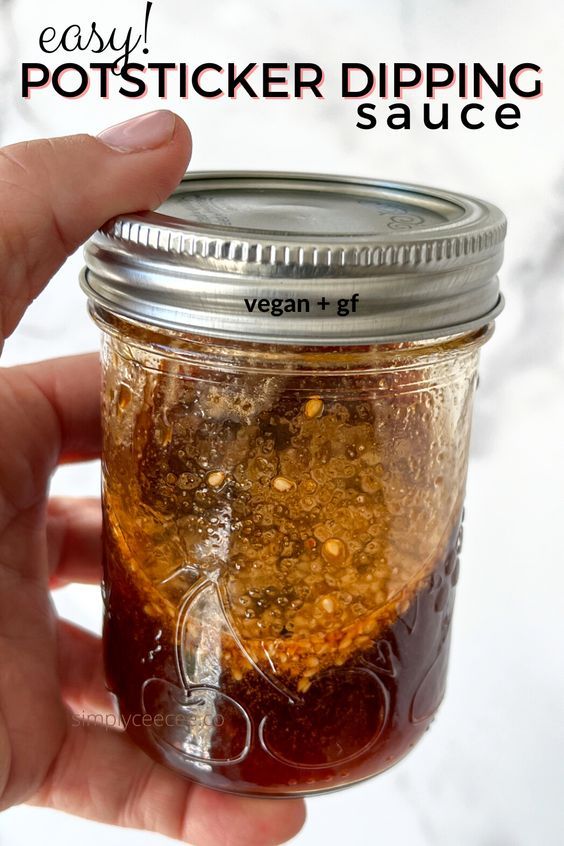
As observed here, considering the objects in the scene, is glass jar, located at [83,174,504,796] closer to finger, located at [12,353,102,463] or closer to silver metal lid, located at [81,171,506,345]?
silver metal lid, located at [81,171,506,345]

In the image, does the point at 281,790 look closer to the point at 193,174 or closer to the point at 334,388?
the point at 334,388

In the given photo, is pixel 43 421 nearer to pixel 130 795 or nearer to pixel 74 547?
pixel 74 547

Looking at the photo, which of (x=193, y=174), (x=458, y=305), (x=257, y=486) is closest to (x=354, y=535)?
(x=257, y=486)

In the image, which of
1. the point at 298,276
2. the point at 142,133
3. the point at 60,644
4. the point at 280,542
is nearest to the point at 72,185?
the point at 142,133

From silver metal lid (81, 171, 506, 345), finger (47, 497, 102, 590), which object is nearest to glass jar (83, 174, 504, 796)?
silver metal lid (81, 171, 506, 345)

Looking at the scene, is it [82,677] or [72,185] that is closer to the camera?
[72,185]
